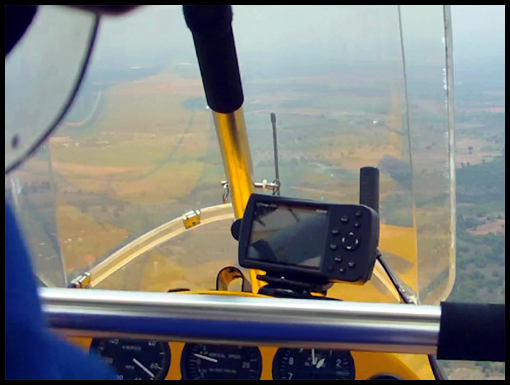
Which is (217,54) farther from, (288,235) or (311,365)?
(311,365)

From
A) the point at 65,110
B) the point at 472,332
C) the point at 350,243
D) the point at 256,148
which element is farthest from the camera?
the point at 256,148

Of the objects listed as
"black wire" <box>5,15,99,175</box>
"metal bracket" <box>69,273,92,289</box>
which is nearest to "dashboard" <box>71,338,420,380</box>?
"metal bracket" <box>69,273,92,289</box>

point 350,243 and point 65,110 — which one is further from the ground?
point 65,110

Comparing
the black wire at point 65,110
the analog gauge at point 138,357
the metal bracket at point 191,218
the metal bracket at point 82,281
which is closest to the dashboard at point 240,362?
the analog gauge at point 138,357

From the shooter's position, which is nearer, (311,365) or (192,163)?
(311,365)

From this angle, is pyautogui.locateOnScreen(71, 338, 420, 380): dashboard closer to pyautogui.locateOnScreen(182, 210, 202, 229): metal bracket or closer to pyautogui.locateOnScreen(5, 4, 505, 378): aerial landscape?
pyautogui.locateOnScreen(5, 4, 505, 378): aerial landscape

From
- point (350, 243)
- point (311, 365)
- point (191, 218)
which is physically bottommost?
point (311, 365)

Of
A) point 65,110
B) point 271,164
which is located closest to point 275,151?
point 271,164
